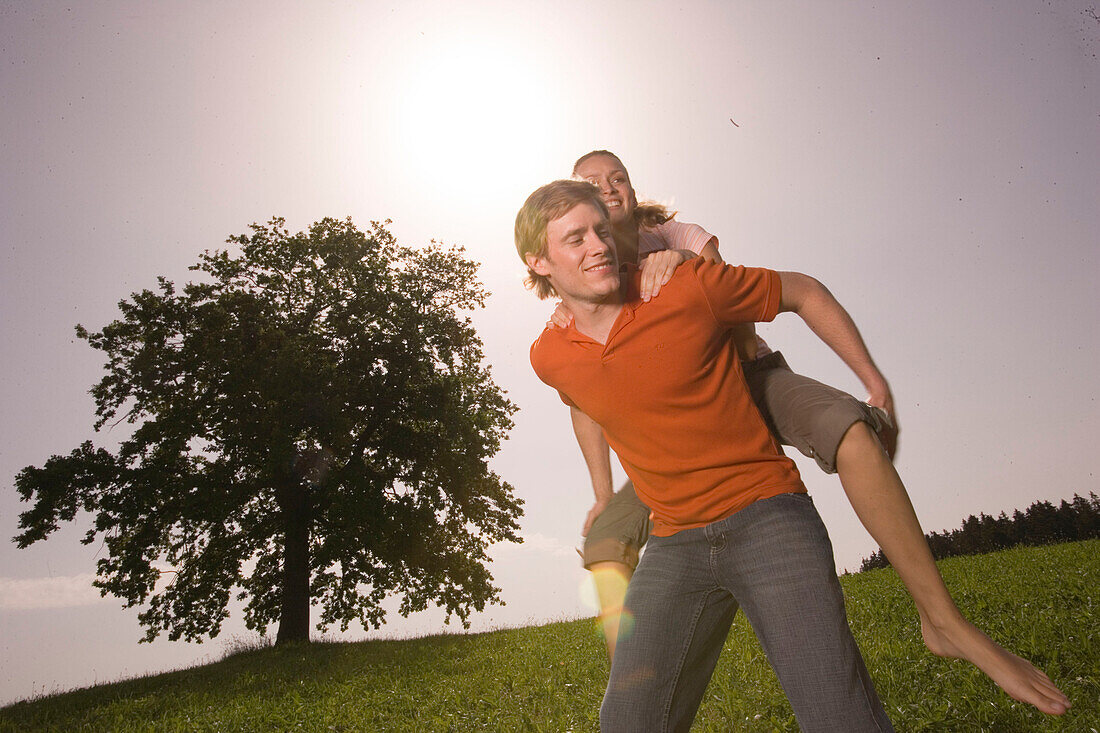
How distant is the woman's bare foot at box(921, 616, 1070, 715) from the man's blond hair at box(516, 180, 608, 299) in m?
2.11

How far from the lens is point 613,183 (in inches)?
184

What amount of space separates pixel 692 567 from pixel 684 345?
813 mm

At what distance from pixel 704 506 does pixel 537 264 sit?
4.56 feet

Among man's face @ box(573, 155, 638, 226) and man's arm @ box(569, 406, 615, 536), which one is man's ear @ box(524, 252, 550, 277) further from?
man's face @ box(573, 155, 638, 226)

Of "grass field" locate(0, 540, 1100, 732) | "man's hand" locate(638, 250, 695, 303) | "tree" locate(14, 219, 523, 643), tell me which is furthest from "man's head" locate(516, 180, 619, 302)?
"tree" locate(14, 219, 523, 643)

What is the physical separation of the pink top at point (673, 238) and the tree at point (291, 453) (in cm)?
1410

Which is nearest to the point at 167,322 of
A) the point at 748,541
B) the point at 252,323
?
the point at 252,323

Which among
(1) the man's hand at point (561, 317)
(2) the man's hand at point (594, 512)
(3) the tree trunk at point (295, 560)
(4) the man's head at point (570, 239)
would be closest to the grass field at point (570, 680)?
(3) the tree trunk at point (295, 560)

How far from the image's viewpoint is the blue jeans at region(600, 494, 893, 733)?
2.25 meters

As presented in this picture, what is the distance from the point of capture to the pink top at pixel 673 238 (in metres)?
4.14

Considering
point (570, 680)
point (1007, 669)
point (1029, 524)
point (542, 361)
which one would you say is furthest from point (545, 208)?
point (1029, 524)

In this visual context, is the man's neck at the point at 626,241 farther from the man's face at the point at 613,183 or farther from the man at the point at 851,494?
the man at the point at 851,494

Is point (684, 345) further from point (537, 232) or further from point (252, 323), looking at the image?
point (252, 323)

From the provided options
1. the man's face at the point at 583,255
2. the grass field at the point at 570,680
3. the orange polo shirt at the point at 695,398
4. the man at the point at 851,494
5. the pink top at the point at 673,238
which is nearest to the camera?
the man at the point at 851,494
